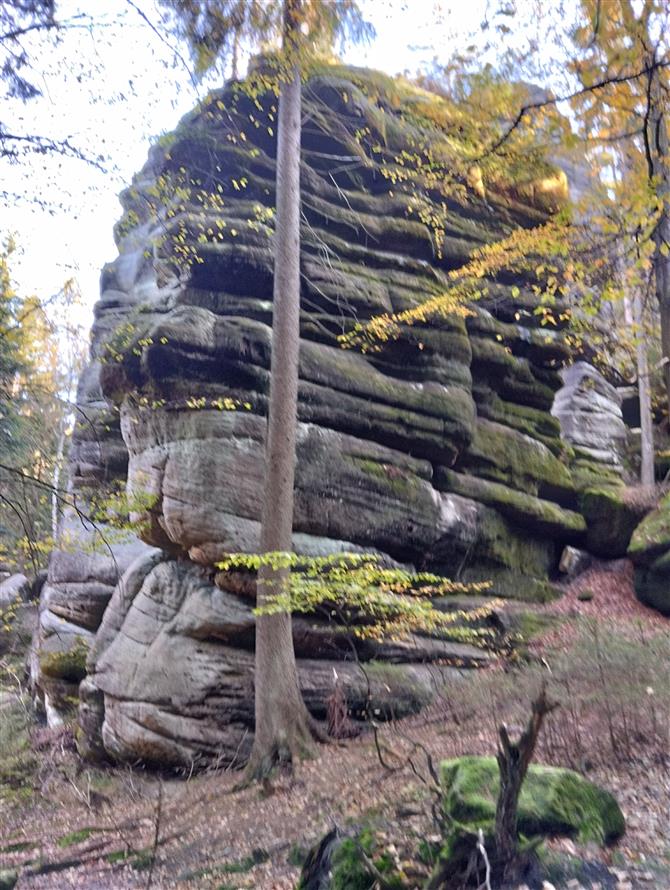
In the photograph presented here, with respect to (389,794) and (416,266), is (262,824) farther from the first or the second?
(416,266)

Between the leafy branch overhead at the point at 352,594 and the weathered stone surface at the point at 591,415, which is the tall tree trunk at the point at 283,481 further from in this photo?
the weathered stone surface at the point at 591,415

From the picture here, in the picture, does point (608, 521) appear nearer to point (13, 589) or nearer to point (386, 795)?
point (386, 795)

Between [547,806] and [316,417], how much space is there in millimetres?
7915

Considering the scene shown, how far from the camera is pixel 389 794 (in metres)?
Result: 6.36

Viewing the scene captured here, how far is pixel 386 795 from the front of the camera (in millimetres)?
Answer: 6352

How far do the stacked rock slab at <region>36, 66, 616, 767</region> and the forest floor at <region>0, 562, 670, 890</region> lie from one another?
1.09 metres

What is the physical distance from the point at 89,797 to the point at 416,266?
11987mm

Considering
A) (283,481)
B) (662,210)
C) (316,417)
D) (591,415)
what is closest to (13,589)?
(316,417)

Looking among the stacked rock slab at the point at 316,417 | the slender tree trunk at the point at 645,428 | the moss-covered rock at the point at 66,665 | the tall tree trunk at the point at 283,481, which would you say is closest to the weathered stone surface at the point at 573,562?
the stacked rock slab at the point at 316,417

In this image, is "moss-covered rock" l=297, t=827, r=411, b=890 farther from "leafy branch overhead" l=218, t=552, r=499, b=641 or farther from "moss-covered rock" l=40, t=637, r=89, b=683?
"moss-covered rock" l=40, t=637, r=89, b=683

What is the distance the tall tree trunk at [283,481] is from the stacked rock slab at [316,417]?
3.54 feet

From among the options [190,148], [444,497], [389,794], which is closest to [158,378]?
[190,148]

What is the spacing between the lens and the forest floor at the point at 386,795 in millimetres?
5059

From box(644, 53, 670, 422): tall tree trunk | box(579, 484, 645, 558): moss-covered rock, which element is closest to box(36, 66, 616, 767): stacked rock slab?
box(579, 484, 645, 558): moss-covered rock
